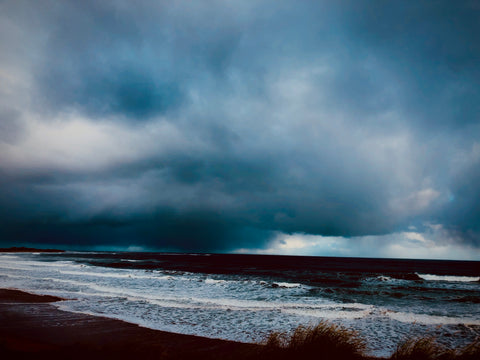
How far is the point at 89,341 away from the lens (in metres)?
10.5

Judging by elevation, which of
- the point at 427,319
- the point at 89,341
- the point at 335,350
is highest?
the point at 335,350

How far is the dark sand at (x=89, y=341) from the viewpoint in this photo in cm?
848

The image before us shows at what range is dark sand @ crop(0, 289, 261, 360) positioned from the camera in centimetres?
848

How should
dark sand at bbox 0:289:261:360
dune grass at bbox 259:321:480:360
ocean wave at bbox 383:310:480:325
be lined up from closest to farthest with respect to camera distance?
dune grass at bbox 259:321:480:360 → dark sand at bbox 0:289:261:360 → ocean wave at bbox 383:310:480:325

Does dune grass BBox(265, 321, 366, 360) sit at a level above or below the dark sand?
above

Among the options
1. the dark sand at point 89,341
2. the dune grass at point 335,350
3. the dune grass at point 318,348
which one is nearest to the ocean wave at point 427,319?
the dune grass at point 335,350

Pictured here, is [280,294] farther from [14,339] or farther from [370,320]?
[14,339]

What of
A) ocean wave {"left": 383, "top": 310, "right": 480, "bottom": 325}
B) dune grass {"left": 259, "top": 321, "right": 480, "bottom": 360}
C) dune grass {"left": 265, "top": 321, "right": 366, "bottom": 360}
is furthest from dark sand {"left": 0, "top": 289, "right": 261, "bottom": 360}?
ocean wave {"left": 383, "top": 310, "right": 480, "bottom": 325}

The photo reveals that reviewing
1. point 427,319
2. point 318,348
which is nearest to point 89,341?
point 318,348

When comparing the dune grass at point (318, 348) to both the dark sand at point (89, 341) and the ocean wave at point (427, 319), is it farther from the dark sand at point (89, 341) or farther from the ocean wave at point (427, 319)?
the ocean wave at point (427, 319)

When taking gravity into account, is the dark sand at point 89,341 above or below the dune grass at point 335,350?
below

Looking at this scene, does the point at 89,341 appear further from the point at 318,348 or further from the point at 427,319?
the point at 427,319

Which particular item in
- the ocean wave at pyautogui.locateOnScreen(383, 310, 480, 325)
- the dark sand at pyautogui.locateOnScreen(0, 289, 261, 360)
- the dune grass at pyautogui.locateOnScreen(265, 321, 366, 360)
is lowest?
the ocean wave at pyautogui.locateOnScreen(383, 310, 480, 325)

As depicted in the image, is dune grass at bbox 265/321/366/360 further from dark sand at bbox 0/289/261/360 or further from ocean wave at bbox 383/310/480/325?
ocean wave at bbox 383/310/480/325
